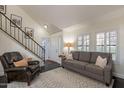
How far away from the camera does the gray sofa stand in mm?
2971

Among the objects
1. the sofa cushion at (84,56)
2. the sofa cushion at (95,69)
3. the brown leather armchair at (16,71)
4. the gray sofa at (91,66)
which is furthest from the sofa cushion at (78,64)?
the brown leather armchair at (16,71)

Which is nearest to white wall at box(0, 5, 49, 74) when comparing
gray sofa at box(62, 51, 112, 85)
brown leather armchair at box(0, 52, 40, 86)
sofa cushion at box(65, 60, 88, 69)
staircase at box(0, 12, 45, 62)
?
staircase at box(0, 12, 45, 62)

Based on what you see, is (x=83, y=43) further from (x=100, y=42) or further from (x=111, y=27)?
(x=111, y=27)

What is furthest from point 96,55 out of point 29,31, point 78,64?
point 29,31

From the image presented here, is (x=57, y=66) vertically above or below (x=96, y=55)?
below

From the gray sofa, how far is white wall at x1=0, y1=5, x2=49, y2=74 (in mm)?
1905

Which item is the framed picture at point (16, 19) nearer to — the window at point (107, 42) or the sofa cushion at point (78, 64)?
the sofa cushion at point (78, 64)

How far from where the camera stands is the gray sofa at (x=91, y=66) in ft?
9.75

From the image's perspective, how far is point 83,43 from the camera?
Answer: 16.8 ft

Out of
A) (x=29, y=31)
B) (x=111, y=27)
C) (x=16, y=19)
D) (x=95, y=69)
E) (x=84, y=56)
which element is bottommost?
(x=95, y=69)

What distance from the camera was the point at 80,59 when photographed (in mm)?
4672

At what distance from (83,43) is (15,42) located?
3310 mm
